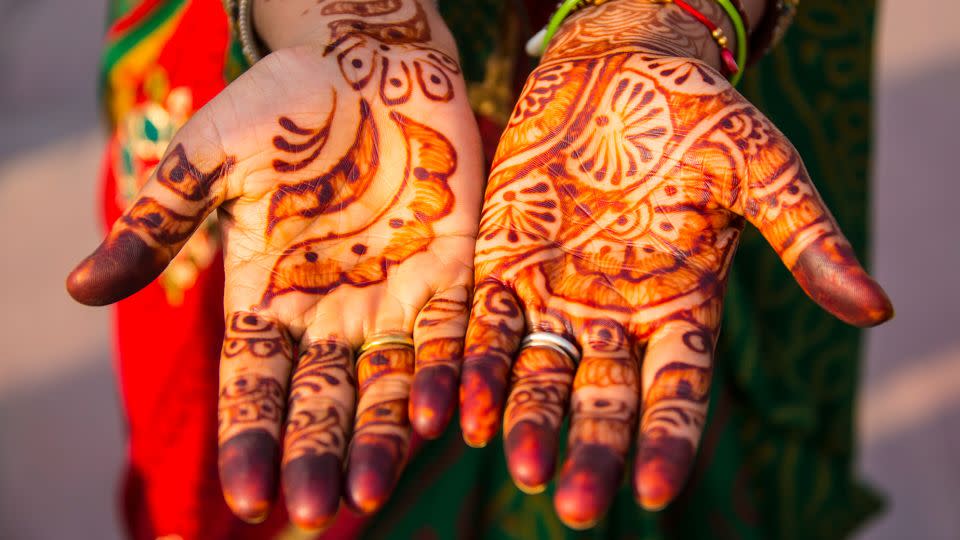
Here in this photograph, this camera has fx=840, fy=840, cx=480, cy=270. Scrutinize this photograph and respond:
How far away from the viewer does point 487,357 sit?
2.76 ft

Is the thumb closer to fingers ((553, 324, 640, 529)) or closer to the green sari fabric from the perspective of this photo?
fingers ((553, 324, 640, 529))

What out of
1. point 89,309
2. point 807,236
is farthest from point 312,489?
point 89,309

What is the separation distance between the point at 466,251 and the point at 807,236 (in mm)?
377

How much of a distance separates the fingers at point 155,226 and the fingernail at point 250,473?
0.19 m

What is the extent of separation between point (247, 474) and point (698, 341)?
47 centimetres

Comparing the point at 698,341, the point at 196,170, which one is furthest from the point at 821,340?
the point at 196,170

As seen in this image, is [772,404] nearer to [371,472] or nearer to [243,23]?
[371,472]

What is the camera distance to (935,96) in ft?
8.77

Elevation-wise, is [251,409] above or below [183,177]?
below

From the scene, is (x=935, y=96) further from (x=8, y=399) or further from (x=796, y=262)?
(x=8, y=399)

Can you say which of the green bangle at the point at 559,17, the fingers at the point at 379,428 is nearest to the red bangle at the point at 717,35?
the green bangle at the point at 559,17

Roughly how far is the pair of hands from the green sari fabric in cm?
26

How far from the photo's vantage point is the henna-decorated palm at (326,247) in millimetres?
807

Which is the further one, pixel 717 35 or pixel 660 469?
pixel 717 35
